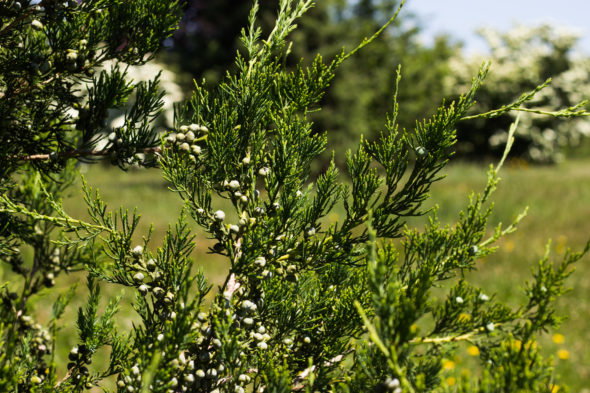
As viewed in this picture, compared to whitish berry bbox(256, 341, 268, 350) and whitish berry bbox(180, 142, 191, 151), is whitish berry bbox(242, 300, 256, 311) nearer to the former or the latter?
whitish berry bbox(256, 341, 268, 350)

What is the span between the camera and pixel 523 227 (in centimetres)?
1196

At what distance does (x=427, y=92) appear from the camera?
2600 cm

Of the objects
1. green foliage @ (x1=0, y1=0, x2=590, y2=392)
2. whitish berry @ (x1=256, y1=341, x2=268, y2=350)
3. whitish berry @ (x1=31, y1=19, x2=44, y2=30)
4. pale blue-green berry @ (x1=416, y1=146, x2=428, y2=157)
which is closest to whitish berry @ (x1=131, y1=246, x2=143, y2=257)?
green foliage @ (x1=0, y1=0, x2=590, y2=392)

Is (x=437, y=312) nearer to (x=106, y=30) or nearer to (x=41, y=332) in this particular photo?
(x=106, y=30)

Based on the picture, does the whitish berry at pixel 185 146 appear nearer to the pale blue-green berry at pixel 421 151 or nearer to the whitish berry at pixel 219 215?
the whitish berry at pixel 219 215

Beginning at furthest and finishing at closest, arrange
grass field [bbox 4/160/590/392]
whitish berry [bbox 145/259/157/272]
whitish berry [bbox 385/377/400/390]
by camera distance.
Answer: grass field [bbox 4/160/590/392]
whitish berry [bbox 145/259/157/272]
whitish berry [bbox 385/377/400/390]

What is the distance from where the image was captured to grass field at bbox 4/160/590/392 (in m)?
6.50

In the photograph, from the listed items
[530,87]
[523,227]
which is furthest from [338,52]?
[530,87]

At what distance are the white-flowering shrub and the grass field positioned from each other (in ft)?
26.1

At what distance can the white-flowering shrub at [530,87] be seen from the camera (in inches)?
1032

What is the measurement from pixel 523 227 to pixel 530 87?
1853 centimetres

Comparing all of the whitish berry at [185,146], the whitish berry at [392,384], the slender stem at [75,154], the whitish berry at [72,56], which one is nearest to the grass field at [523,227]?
the slender stem at [75,154]

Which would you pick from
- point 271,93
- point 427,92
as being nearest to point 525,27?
point 427,92

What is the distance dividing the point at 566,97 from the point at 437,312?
30070 mm
